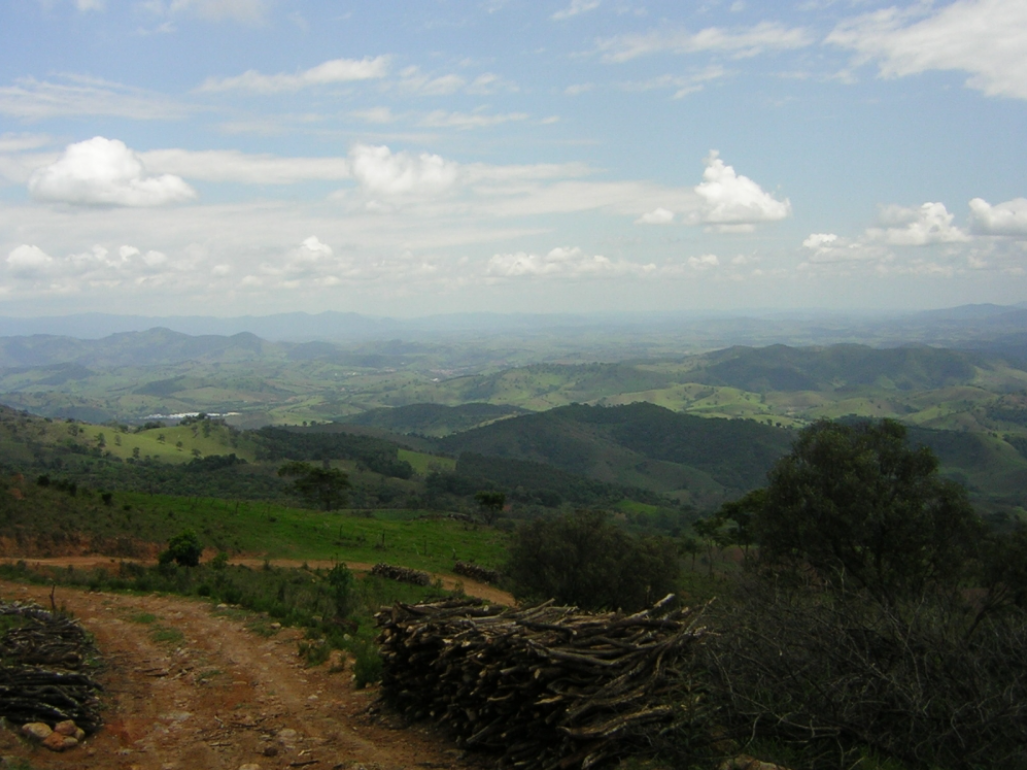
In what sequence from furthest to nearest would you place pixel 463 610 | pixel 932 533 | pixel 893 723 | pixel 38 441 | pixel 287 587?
pixel 38 441
pixel 287 587
pixel 932 533
pixel 463 610
pixel 893 723

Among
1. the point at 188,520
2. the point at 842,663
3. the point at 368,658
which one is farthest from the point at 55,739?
the point at 188,520

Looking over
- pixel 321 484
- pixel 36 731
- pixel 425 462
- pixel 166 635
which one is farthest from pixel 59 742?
pixel 425 462

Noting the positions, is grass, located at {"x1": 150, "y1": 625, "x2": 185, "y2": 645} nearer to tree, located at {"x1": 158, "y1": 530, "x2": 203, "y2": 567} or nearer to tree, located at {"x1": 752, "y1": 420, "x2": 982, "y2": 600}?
tree, located at {"x1": 158, "y1": 530, "x2": 203, "y2": 567}

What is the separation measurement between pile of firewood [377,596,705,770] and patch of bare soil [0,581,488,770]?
653 mm

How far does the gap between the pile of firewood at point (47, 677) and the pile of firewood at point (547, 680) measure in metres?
4.84

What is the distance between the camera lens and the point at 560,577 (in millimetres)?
24547

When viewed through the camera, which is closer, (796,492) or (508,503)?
(796,492)

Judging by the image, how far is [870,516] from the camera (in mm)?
19781

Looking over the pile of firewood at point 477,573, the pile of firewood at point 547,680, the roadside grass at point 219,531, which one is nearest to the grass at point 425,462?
the roadside grass at point 219,531

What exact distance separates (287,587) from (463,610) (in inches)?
536

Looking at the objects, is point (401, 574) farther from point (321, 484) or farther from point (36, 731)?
point (321, 484)

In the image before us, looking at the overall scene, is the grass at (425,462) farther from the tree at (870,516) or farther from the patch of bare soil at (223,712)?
the patch of bare soil at (223,712)

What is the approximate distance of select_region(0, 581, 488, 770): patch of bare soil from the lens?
9.36 m

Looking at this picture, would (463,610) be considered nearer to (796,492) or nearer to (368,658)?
(368,658)
